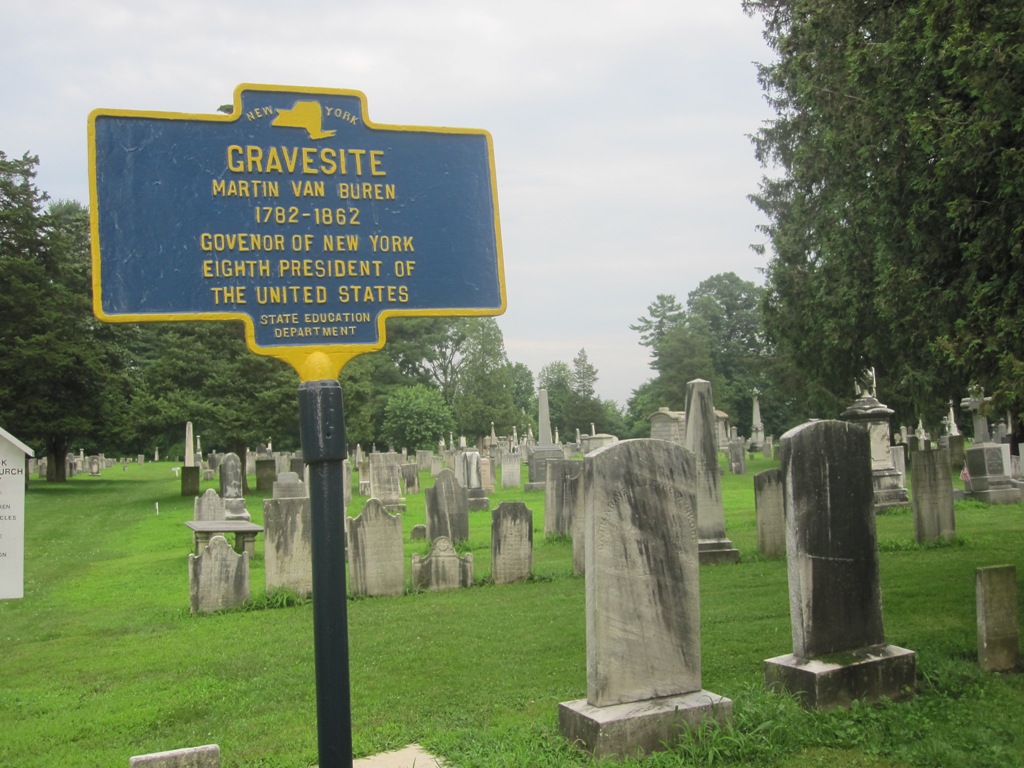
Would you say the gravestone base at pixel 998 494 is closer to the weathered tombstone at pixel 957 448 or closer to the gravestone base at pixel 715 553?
the weathered tombstone at pixel 957 448

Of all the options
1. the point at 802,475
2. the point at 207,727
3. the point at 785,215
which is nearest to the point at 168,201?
the point at 207,727

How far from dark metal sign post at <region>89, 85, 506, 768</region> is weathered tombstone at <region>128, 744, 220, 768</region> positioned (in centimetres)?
57

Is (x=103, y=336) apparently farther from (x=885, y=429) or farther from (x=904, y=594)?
(x=904, y=594)

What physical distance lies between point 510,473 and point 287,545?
18.9 m

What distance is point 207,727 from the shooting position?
20.5 ft

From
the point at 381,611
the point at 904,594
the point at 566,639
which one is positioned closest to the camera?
the point at 566,639

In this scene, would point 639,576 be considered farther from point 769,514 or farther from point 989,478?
point 989,478

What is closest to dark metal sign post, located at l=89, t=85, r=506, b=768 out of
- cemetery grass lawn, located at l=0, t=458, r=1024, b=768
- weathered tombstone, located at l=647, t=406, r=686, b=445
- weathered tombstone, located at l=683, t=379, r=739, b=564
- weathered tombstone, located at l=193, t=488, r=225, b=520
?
cemetery grass lawn, located at l=0, t=458, r=1024, b=768

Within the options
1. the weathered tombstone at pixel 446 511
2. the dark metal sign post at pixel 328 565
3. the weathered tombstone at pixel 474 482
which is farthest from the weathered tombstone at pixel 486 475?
the dark metal sign post at pixel 328 565

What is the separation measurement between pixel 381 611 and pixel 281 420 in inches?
827

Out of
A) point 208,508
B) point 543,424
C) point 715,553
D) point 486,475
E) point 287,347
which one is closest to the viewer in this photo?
point 287,347

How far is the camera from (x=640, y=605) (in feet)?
18.2

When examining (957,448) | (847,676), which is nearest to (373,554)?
(847,676)

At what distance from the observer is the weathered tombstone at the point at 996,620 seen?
22.0ft
